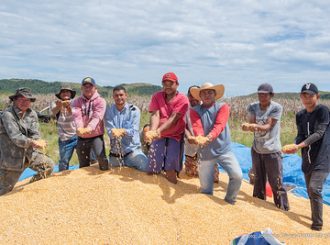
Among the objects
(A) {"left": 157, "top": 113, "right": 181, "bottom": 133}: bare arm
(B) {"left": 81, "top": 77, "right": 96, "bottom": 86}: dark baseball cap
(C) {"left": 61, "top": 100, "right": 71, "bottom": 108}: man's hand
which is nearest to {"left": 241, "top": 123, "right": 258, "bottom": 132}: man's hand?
(A) {"left": 157, "top": 113, "right": 181, "bottom": 133}: bare arm

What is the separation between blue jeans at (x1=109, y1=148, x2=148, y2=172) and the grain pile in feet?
0.74

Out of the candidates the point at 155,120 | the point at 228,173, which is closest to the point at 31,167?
the point at 155,120

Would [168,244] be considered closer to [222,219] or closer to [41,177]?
[222,219]

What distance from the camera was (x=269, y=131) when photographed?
183 inches

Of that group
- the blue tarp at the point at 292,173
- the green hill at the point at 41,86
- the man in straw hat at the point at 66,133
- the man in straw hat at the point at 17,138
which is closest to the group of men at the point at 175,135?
the man in straw hat at the point at 17,138

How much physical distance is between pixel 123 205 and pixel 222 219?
3.33 feet

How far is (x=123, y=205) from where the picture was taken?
3.75 metres

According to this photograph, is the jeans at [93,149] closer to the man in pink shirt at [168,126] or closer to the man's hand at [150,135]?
the man in pink shirt at [168,126]

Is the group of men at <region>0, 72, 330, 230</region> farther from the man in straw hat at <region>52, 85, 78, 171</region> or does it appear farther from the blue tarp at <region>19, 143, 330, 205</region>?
the blue tarp at <region>19, 143, 330, 205</region>

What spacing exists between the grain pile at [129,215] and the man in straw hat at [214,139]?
0.77ft

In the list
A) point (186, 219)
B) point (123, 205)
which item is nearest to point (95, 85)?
point (123, 205)

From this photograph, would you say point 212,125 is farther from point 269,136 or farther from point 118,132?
point 118,132

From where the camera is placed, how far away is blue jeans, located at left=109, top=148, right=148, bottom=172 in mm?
4707

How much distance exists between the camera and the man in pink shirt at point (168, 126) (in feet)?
14.4
